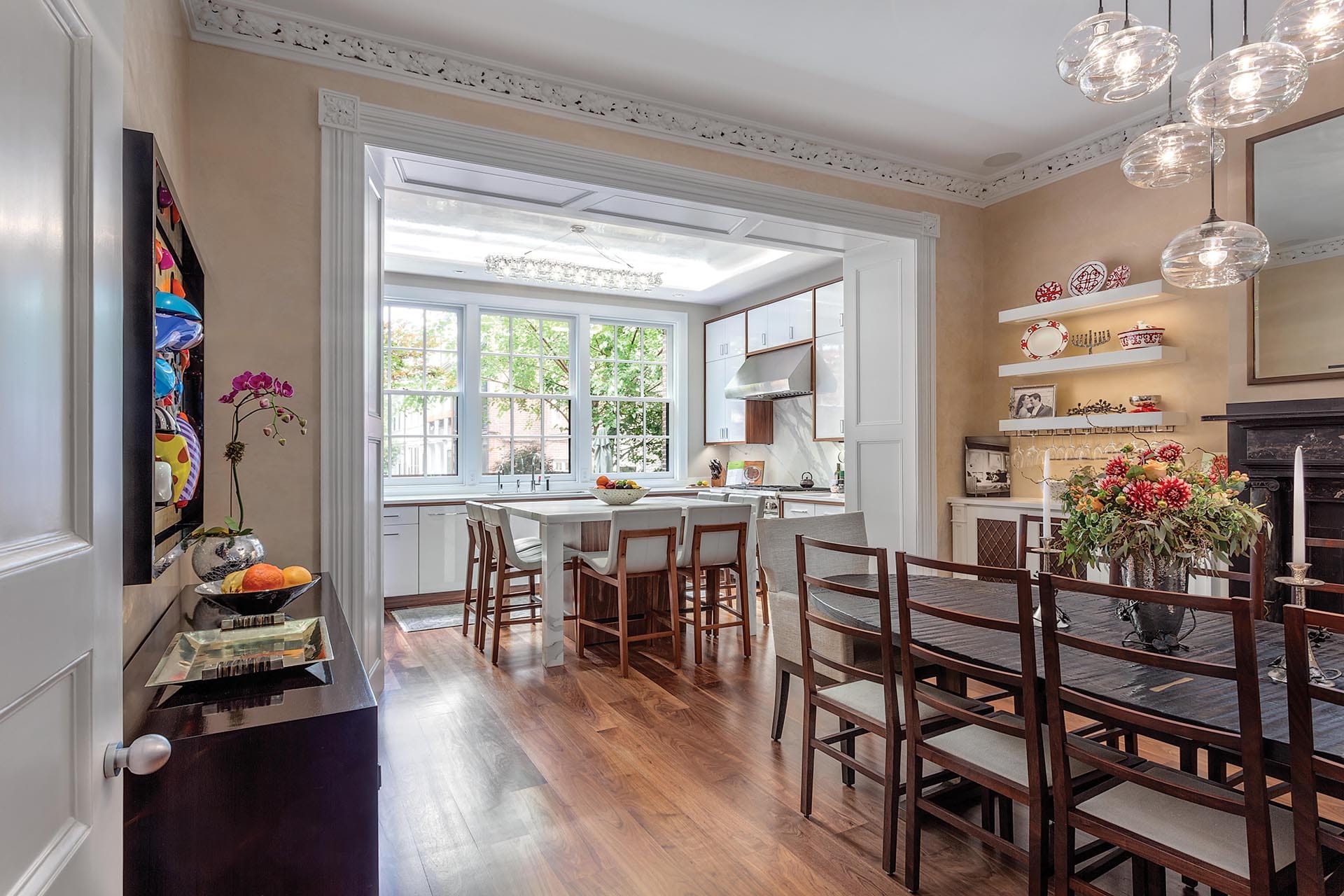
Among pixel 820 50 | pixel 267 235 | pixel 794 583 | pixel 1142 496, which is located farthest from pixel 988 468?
pixel 267 235

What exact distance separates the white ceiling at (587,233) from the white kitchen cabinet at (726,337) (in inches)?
10.0

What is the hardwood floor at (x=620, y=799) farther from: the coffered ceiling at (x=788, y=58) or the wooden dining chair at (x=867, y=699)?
the coffered ceiling at (x=788, y=58)

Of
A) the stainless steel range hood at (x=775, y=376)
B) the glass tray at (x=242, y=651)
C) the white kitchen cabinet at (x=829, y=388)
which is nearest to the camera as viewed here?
the glass tray at (x=242, y=651)

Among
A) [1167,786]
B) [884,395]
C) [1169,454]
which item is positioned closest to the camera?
[1167,786]

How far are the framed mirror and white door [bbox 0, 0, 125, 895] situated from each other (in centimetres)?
418

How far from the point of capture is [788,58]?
3.25m

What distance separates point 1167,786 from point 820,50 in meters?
3.03

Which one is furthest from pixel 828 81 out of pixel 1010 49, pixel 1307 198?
pixel 1307 198

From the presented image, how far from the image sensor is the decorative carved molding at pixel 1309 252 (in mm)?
3112

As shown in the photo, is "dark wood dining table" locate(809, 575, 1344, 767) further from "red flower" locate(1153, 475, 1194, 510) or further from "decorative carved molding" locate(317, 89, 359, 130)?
"decorative carved molding" locate(317, 89, 359, 130)

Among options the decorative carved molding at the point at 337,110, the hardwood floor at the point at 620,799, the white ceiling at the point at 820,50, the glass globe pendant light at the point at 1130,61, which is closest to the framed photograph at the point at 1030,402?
the white ceiling at the point at 820,50

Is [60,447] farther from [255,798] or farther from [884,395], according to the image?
[884,395]

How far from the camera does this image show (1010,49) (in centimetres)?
317

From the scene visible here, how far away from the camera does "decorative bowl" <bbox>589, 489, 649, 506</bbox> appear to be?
4.38 m
